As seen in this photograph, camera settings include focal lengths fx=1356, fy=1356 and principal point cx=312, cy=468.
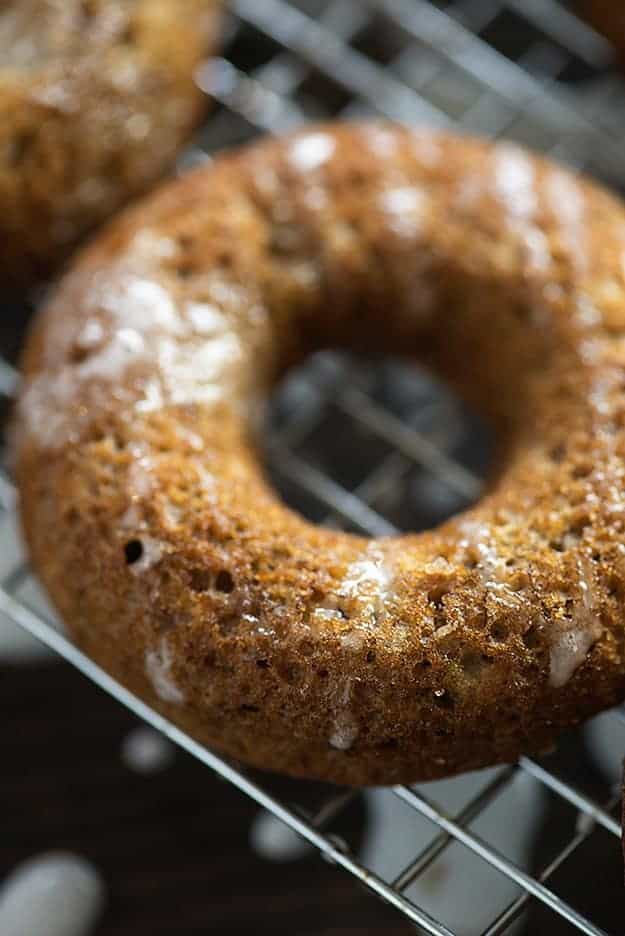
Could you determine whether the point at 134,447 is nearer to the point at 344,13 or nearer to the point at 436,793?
the point at 436,793

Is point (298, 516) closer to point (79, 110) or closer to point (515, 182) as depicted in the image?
point (515, 182)

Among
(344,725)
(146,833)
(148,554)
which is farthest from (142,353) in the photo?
(146,833)

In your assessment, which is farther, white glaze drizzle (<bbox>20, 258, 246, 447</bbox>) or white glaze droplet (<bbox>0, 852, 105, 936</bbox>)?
white glaze droplet (<bbox>0, 852, 105, 936</bbox>)

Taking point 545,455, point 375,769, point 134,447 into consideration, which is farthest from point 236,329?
point 375,769

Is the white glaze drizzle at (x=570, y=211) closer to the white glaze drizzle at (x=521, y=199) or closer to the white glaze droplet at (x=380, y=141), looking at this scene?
the white glaze drizzle at (x=521, y=199)

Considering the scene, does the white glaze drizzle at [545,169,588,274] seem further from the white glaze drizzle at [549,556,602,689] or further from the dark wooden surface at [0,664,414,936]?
the dark wooden surface at [0,664,414,936]

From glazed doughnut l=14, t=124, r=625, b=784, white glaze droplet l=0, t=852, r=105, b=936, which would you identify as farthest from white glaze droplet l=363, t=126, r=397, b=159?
white glaze droplet l=0, t=852, r=105, b=936
